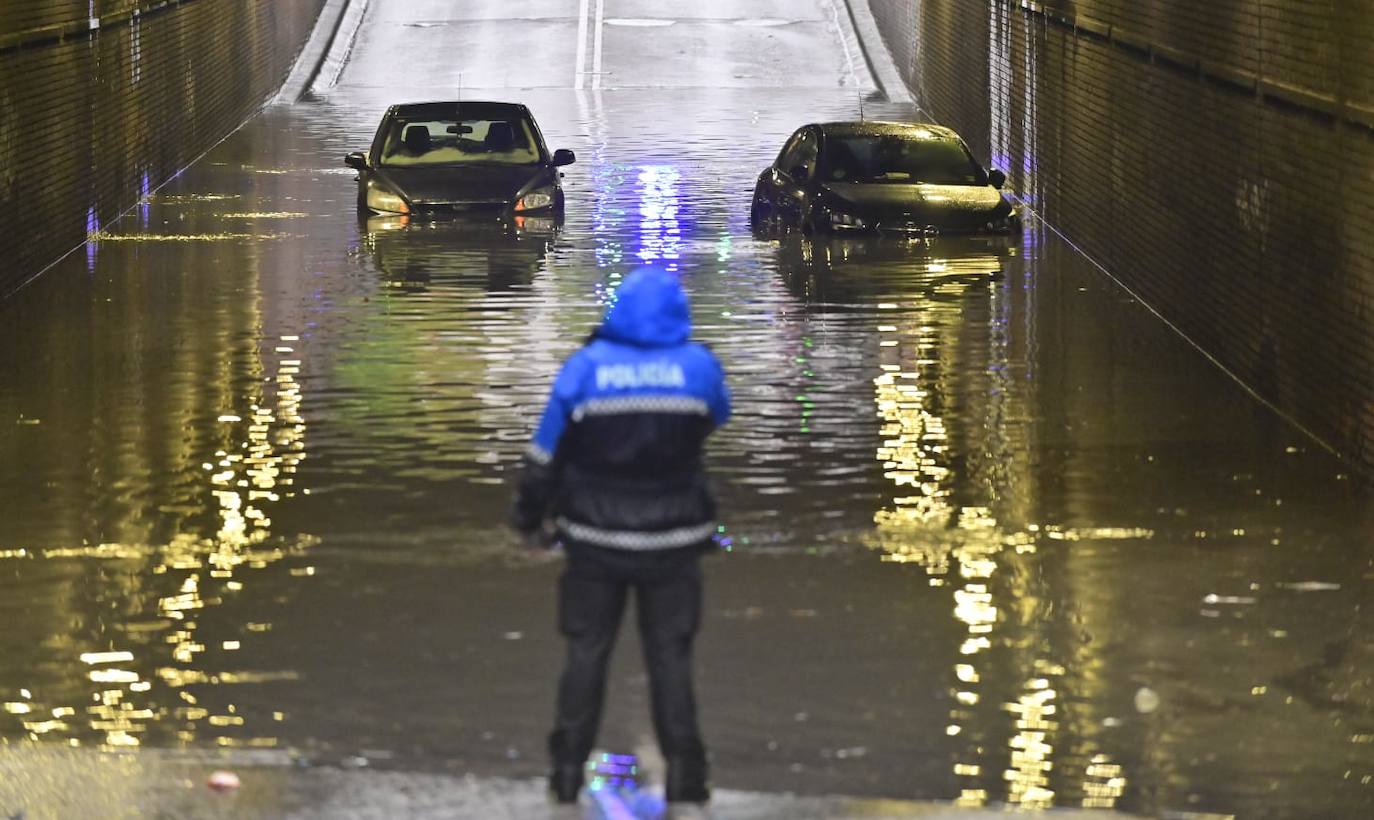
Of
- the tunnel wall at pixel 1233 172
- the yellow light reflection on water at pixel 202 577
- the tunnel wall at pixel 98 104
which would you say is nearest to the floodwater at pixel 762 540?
the yellow light reflection on water at pixel 202 577

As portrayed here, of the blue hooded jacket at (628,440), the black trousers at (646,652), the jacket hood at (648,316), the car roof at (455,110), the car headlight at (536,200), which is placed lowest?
the car headlight at (536,200)

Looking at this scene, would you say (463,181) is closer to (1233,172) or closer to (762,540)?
(1233,172)

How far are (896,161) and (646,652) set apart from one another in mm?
17958

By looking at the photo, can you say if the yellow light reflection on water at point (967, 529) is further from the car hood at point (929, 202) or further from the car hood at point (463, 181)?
the car hood at point (463, 181)

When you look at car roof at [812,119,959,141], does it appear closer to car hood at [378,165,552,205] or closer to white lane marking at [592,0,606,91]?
car hood at [378,165,552,205]

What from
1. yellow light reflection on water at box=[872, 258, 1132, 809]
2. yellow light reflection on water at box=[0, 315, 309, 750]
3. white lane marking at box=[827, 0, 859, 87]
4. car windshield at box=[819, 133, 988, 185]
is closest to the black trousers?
yellow light reflection on water at box=[872, 258, 1132, 809]

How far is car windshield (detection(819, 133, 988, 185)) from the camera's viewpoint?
24.6 m

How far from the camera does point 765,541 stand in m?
11.4

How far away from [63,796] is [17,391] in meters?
8.80

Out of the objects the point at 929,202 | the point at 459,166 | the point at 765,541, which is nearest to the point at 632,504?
the point at 765,541

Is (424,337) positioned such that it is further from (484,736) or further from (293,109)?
(293,109)

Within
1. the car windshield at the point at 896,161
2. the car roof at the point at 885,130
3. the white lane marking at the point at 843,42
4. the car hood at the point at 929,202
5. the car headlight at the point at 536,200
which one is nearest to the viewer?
the car hood at the point at 929,202

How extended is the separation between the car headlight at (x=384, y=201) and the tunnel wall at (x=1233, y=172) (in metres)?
6.48

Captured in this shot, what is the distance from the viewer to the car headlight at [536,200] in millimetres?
25375
